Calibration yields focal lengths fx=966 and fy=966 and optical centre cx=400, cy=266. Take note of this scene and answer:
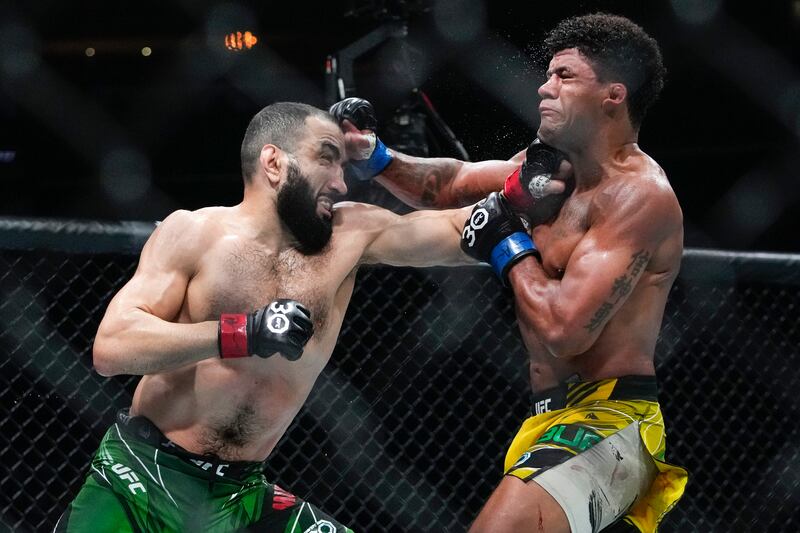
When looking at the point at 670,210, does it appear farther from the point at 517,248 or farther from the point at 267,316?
the point at 267,316

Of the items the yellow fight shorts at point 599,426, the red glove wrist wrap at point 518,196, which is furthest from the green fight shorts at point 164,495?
the red glove wrist wrap at point 518,196

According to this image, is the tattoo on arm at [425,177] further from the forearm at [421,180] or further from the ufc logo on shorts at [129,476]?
the ufc logo on shorts at [129,476]

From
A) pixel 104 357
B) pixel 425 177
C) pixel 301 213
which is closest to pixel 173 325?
pixel 104 357

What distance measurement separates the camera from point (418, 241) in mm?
1977

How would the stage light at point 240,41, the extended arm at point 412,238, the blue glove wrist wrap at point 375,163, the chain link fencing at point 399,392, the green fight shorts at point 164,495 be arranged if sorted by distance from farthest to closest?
the stage light at point 240,41, the chain link fencing at point 399,392, the blue glove wrist wrap at point 375,163, the extended arm at point 412,238, the green fight shorts at point 164,495

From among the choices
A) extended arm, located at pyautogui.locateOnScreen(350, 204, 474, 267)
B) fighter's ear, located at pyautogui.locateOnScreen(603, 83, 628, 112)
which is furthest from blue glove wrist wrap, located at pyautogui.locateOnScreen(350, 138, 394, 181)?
fighter's ear, located at pyautogui.locateOnScreen(603, 83, 628, 112)

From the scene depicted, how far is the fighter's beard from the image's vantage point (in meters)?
1.85

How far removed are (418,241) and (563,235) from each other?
296 mm

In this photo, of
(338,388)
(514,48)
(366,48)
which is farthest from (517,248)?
(514,48)

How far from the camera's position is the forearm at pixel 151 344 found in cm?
159

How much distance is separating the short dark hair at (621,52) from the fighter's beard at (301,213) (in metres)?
0.59

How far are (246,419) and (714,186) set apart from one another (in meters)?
2.94

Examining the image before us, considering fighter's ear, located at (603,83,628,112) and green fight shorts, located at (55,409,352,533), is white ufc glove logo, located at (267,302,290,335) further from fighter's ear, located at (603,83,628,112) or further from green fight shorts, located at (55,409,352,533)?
fighter's ear, located at (603,83,628,112)

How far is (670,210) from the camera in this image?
1.82 meters
